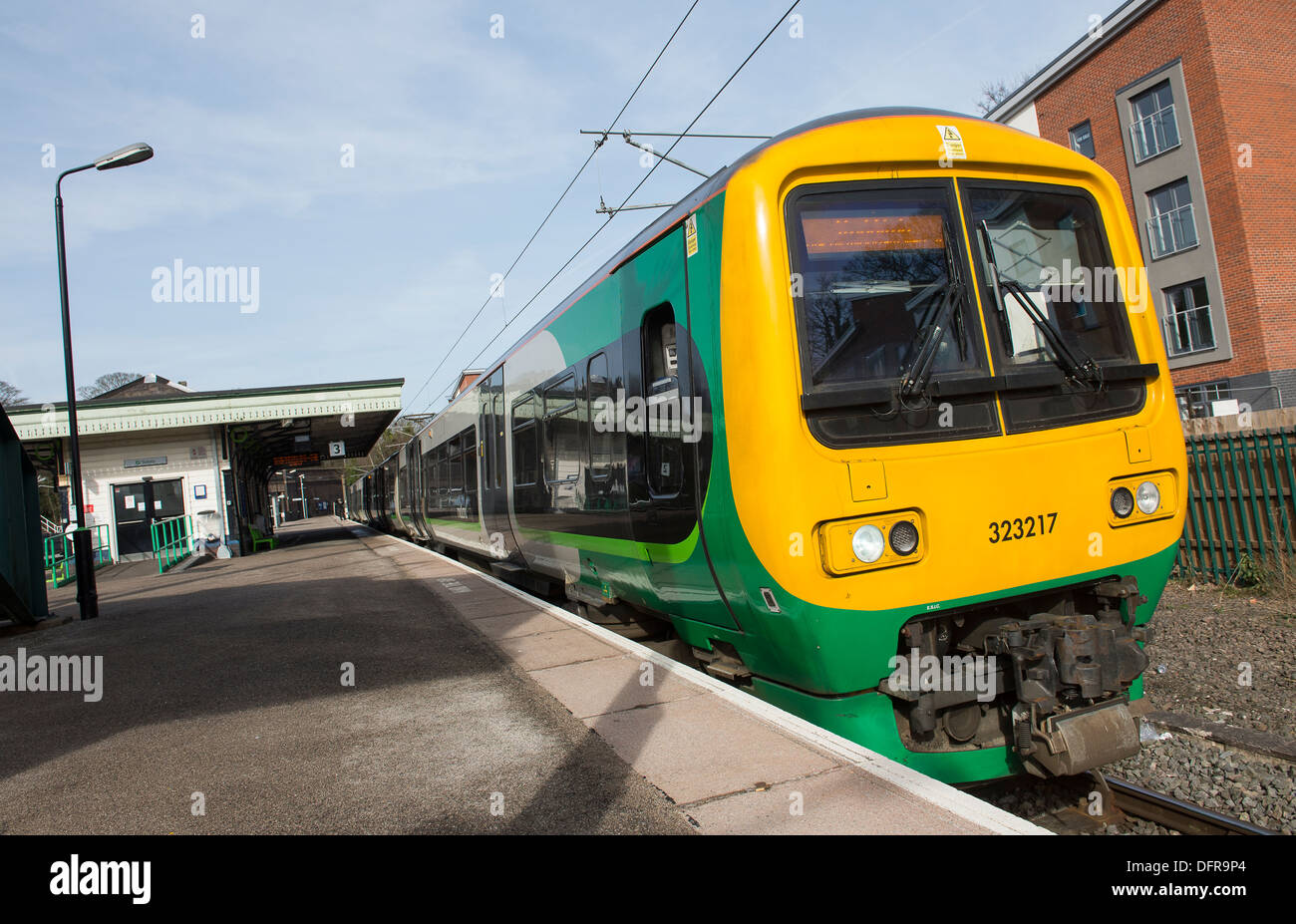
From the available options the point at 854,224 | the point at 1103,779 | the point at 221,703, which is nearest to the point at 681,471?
the point at 854,224

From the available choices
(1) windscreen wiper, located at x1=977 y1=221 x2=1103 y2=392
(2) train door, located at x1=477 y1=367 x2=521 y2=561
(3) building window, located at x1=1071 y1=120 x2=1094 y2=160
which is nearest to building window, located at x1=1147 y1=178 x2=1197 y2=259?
(3) building window, located at x1=1071 y1=120 x2=1094 y2=160

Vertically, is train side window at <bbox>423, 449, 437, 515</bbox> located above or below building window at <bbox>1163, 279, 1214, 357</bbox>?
below

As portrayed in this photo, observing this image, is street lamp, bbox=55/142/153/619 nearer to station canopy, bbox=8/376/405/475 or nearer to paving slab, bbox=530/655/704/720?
paving slab, bbox=530/655/704/720

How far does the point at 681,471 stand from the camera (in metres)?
4.55

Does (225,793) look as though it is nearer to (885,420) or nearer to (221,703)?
(221,703)

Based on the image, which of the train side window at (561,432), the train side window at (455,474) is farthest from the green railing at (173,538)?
the train side window at (561,432)

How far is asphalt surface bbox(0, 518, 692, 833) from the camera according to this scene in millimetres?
3418

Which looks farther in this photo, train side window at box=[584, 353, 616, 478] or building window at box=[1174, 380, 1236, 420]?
building window at box=[1174, 380, 1236, 420]

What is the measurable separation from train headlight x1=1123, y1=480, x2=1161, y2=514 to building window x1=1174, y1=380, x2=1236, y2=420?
2017cm

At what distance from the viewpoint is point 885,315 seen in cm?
390

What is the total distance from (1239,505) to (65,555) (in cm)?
2327
